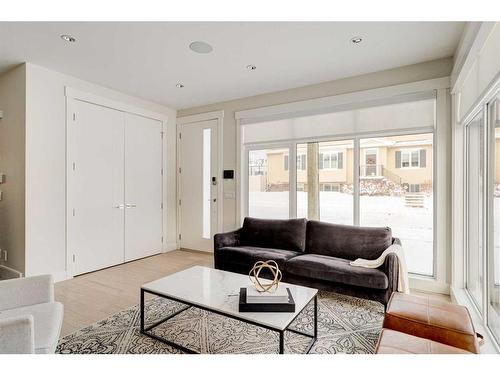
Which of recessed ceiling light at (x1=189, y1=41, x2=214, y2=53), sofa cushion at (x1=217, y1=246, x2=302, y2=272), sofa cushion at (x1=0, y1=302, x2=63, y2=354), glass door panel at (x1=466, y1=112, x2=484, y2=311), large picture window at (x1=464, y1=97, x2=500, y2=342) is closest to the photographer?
sofa cushion at (x1=0, y1=302, x2=63, y2=354)

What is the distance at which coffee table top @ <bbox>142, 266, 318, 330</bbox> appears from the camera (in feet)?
5.88

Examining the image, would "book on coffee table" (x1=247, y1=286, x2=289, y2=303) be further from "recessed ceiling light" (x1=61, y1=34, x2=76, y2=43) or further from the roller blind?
"recessed ceiling light" (x1=61, y1=34, x2=76, y2=43)

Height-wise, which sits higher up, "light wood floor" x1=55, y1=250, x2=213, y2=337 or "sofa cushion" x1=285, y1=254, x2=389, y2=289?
"sofa cushion" x1=285, y1=254, x2=389, y2=289

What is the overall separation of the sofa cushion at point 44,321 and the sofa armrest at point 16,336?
0.16 m

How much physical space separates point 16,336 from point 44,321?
1.34 ft

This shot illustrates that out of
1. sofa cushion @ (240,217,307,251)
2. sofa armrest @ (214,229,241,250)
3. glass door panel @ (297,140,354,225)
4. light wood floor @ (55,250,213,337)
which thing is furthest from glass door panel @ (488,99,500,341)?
light wood floor @ (55,250,213,337)

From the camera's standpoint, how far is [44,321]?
5.47 ft

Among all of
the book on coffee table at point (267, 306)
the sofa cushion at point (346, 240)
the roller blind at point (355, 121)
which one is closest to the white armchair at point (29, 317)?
the book on coffee table at point (267, 306)

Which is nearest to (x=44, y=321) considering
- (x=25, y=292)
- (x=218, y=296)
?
(x=25, y=292)

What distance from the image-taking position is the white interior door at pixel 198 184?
484cm

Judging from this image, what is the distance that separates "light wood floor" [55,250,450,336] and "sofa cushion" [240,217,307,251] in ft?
2.73

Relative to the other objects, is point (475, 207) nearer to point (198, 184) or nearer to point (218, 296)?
point (218, 296)

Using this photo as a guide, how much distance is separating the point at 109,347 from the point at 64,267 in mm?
2076
